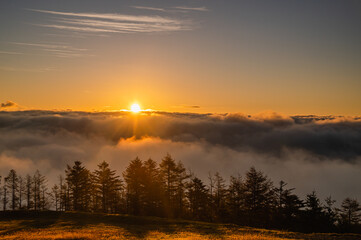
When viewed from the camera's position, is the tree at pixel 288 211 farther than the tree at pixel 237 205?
No

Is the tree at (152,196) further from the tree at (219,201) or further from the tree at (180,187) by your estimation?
the tree at (219,201)

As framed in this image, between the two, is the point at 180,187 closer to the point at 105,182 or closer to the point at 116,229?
the point at 105,182

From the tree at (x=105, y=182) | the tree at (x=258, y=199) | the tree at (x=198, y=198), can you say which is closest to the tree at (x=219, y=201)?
the tree at (x=198, y=198)

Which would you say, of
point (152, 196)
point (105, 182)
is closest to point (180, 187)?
point (152, 196)

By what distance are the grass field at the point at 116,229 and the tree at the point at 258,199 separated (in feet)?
40.1

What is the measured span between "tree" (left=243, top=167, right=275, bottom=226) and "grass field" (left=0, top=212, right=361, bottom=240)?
40.1 feet

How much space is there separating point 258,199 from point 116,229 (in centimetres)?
2903

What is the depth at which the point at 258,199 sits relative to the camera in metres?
58.8

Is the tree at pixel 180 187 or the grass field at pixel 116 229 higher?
the tree at pixel 180 187

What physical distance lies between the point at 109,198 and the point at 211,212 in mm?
23307

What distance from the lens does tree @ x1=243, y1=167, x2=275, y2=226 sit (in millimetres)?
58781

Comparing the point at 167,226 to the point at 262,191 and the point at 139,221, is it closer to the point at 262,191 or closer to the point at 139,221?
the point at 139,221

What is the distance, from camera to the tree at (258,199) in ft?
193

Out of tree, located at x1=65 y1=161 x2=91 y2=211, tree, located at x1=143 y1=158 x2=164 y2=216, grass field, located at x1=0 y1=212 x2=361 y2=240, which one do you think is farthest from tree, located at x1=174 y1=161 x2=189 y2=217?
tree, located at x1=65 y1=161 x2=91 y2=211
